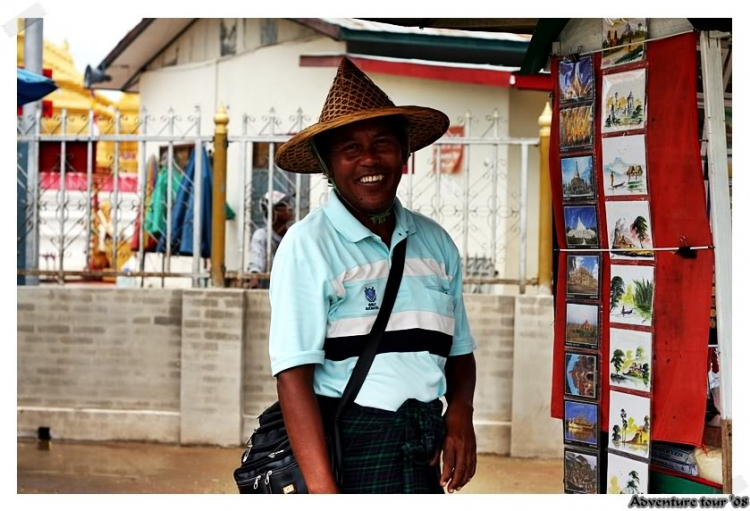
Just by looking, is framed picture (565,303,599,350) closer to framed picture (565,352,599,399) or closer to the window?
framed picture (565,352,599,399)

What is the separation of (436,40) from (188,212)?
128 inches

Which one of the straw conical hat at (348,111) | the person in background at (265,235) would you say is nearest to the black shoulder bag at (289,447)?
the straw conical hat at (348,111)

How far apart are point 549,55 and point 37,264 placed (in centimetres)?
493

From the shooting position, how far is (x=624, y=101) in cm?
334

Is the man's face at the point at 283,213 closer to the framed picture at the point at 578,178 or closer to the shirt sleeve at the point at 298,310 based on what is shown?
the framed picture at the point at 578,178

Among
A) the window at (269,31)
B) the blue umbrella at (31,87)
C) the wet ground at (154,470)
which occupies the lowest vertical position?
the wet ground at (154,470)

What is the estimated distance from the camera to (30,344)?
7168 millimetres

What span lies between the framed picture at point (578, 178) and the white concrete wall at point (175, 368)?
10.4 ft

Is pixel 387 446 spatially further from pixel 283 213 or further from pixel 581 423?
pixel 283 213

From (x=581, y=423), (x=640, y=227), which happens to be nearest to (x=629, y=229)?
(x=640, y=227)

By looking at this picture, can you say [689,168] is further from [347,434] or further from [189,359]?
[189,359]

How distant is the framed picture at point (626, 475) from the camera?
10.8ft
